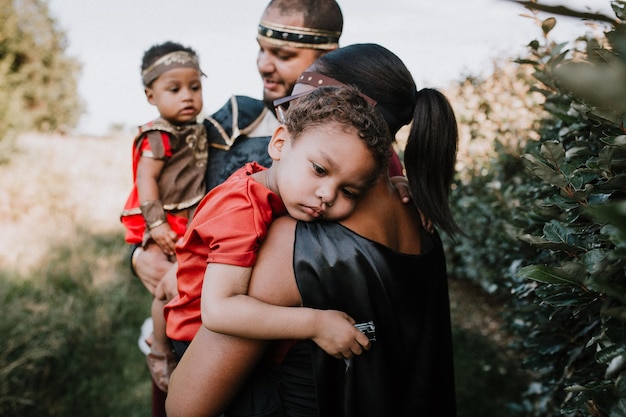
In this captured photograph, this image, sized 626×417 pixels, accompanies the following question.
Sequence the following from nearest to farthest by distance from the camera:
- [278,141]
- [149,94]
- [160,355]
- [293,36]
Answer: [278,141], [160,355], [293,36], [149,94]

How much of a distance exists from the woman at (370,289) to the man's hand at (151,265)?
3.71 ft

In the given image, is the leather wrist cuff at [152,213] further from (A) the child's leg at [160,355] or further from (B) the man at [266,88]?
(A) the child's leg at [160,355]

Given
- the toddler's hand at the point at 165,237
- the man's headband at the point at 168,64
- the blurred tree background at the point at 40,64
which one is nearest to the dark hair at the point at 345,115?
the toddler's hand at the point at 165,237

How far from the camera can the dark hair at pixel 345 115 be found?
58.9 inches

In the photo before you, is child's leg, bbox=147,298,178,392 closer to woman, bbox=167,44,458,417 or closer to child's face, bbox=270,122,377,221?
woman, bbox=167,44,458,417

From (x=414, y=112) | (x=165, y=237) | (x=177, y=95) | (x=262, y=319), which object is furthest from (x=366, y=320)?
(x=177, y=95)

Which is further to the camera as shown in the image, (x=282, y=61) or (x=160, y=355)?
(x=282, y=61)

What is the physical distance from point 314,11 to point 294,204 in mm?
1386

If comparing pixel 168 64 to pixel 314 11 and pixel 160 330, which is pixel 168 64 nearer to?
pixel 314 11

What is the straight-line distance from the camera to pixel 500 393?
4.42 m

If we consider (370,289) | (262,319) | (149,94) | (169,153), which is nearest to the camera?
(262,319)

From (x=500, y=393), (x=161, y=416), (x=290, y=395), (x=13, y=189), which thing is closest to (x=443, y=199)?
(x=290, y=395)

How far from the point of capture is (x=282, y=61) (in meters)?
2.55

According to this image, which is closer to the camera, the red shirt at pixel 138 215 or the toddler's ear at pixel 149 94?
the red shirt at pixel 138 215
